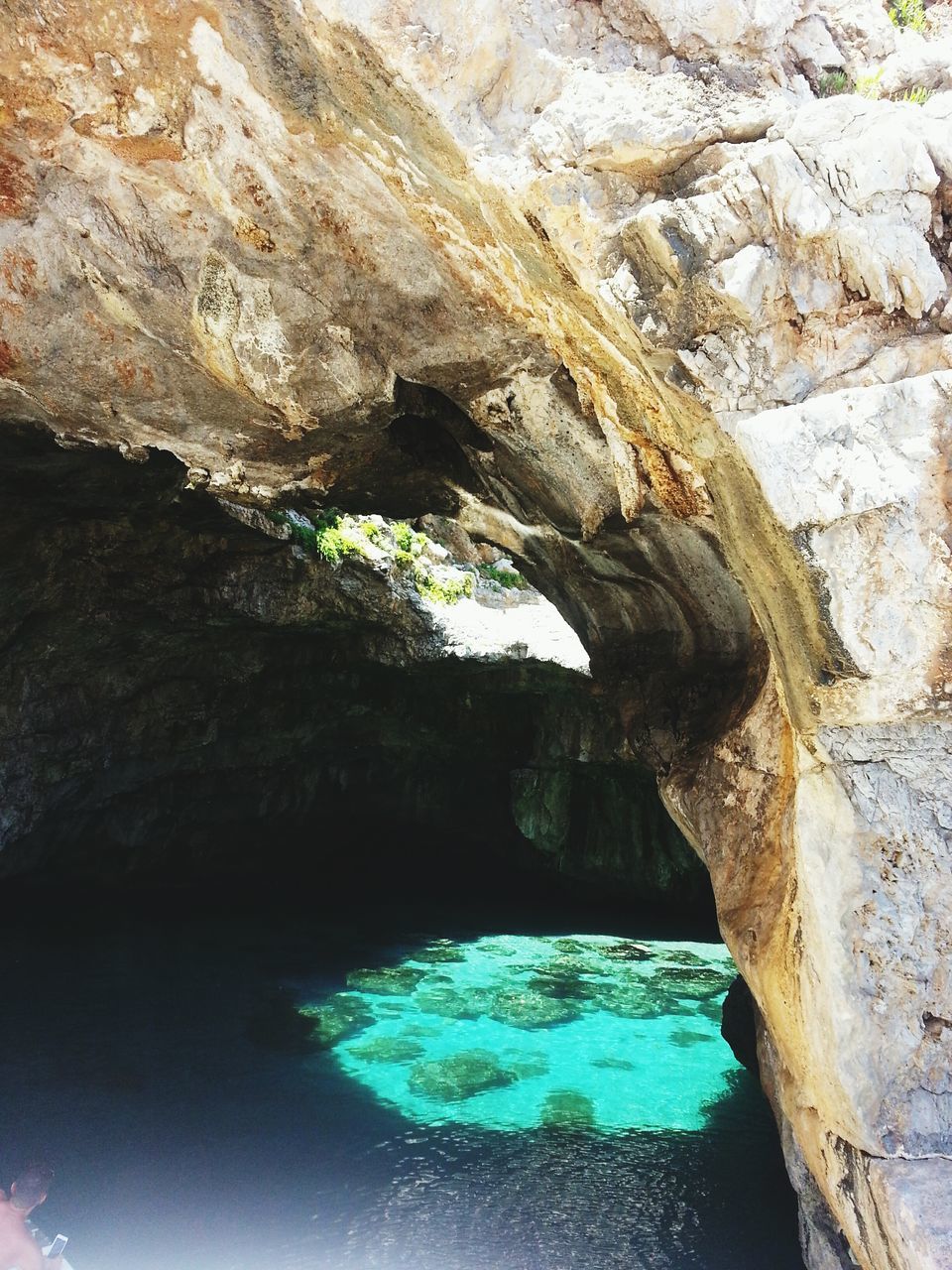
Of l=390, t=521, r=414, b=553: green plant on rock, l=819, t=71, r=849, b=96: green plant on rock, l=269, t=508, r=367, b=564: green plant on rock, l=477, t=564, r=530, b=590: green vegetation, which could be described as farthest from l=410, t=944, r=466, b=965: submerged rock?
l=819, t=71, r=849, b=96: green plant on rock

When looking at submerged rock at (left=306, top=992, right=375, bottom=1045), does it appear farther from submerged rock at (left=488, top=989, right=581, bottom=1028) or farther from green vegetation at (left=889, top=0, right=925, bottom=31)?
green vegetation at (left=889, top=0, right=925, bottom=31)

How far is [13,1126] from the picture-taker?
6863mm

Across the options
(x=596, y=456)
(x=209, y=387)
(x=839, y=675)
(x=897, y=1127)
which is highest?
(x=209, y=387)

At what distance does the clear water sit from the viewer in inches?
229

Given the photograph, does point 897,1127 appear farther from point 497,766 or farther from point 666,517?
point 497,766

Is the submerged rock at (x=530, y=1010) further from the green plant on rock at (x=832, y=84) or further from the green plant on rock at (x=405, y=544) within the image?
the green plant on rock at (x=832, y=84)

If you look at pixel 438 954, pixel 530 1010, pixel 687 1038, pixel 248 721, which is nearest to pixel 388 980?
pixel 438 954

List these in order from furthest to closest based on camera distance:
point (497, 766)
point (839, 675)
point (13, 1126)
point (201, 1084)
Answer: point (497, 766) < point (201, 1084) < point (13, 1126) < point (839, 675)

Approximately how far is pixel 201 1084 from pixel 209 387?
5760mm

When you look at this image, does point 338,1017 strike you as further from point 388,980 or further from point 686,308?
point 686,308

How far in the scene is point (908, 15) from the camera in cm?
429

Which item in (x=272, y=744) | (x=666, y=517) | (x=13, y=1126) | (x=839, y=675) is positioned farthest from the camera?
(x=272, y=744)

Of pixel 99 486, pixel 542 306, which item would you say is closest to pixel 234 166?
pixel 542 306

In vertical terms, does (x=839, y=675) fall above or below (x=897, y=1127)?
above
